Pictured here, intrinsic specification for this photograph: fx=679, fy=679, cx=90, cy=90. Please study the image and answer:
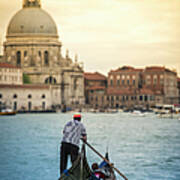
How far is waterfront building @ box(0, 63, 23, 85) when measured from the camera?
325 ft

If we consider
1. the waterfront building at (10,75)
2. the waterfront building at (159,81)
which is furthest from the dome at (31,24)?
the waterfront building at (159,81)

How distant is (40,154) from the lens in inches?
1230

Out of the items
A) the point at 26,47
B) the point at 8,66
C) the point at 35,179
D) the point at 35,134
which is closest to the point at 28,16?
the point at 26,47

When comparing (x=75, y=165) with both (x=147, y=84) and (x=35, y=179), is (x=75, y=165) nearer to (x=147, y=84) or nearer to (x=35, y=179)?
(x=35, y=179)

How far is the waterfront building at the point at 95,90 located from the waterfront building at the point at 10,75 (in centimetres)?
1676

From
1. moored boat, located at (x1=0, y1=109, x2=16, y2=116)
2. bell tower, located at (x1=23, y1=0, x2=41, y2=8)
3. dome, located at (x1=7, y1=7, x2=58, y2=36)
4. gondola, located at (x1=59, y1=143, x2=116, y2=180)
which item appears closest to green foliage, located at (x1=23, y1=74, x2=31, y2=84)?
dome, located at (x1=7, y1=7, x2=58, y2=36)

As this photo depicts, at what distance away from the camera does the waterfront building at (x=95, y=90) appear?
12106cm

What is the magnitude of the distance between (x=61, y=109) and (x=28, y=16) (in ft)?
64.8

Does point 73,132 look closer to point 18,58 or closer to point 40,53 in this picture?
point 40,53

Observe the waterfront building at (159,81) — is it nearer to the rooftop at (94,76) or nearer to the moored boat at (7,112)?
the rooftop at (94,76)

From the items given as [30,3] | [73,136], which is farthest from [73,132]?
[30,3]

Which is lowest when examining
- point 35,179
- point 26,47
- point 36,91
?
point 35,179

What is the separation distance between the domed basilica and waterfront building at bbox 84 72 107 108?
6.39m

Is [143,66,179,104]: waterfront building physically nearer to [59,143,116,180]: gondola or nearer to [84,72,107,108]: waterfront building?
[84,72,107,108]: waterfront building
